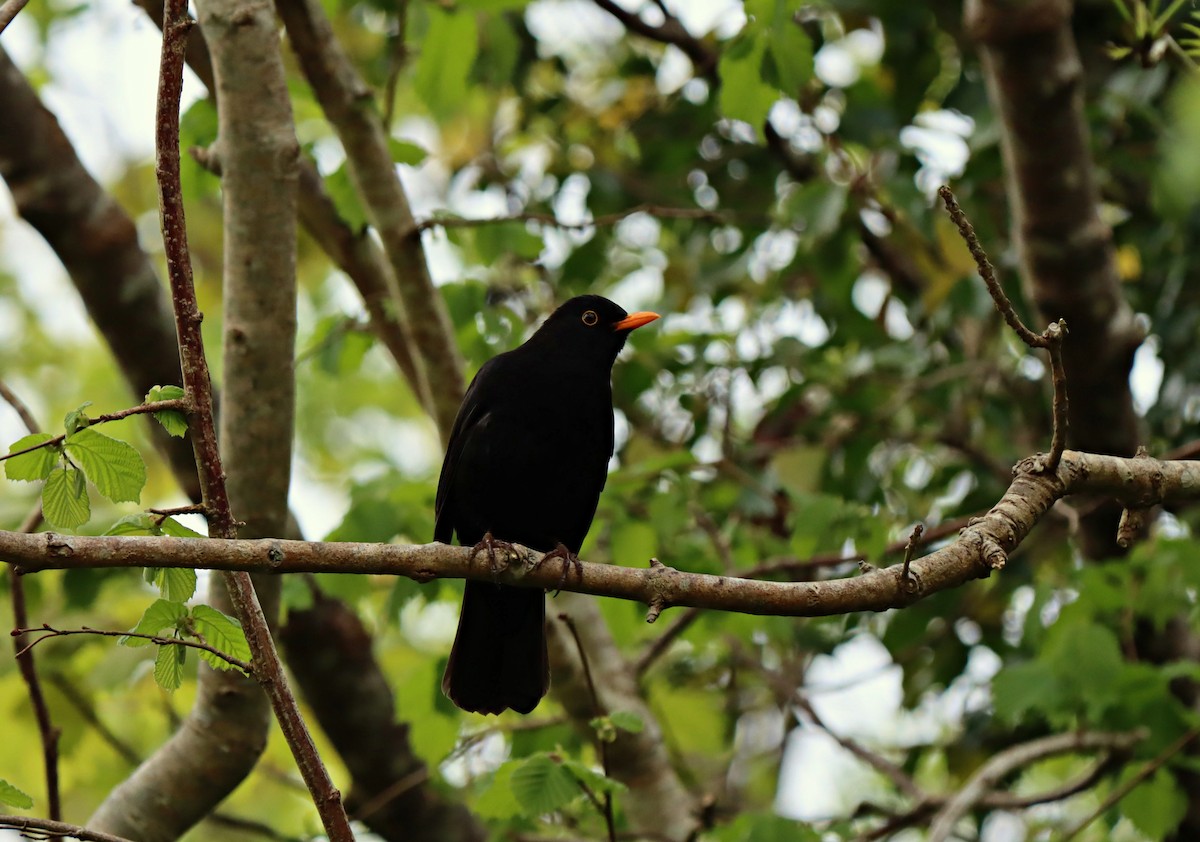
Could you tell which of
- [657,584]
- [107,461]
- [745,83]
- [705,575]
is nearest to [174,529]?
[107,461]

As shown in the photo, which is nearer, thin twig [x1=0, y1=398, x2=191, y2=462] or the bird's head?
thin twig [x1=0, y1=398, x2=191, y2=462]

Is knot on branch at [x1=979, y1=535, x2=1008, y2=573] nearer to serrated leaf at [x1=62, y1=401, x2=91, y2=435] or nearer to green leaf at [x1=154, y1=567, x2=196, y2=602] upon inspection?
green leaf at [x1=154, y1=567, x2=196, y2=602]

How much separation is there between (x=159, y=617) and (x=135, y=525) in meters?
0.20

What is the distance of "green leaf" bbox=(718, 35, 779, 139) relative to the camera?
4.18 metres

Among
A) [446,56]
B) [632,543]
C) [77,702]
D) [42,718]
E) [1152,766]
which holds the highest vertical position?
[446,56]

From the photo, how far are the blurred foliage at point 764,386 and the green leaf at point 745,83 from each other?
0.03 ft

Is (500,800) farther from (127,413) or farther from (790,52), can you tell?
(790,52)

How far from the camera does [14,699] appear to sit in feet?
21.6

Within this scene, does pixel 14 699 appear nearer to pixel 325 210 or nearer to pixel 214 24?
pixel 325 210

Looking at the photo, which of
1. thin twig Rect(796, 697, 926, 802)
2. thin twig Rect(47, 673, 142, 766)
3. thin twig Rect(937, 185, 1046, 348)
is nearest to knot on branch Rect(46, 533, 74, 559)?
thin twig Rect(937, 185, 1046, 348)

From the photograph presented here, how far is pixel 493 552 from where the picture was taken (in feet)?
10.2

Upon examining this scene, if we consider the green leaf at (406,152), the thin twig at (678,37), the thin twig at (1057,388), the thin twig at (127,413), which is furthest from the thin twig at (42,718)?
the thin twig at (678,37)

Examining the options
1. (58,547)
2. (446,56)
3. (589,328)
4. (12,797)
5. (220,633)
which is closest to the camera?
(58,547)

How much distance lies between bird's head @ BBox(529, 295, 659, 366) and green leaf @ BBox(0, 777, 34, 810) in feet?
8.82
